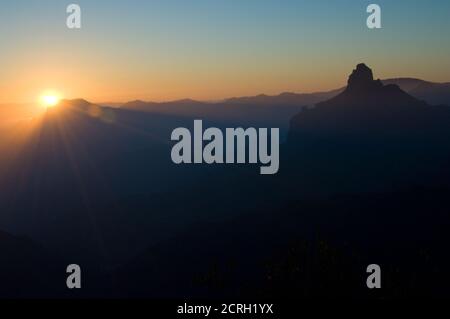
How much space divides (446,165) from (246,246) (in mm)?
93206

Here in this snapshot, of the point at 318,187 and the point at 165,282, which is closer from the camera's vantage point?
the point at 165,282

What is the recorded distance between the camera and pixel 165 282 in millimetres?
142250

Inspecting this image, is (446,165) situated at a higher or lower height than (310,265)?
higher

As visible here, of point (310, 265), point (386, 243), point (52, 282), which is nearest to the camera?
point (310, 265)

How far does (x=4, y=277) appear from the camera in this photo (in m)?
134

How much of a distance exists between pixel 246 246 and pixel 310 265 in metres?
45.4

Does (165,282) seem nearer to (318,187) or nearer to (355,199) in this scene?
(355,199)
